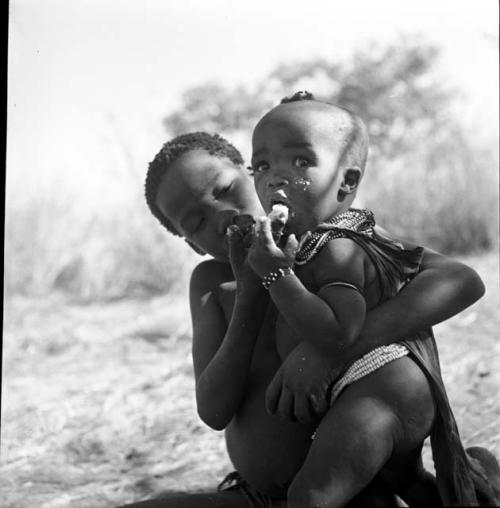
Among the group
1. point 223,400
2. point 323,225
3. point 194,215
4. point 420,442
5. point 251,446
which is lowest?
point 420,442

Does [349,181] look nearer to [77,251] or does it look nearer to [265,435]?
[265,435]

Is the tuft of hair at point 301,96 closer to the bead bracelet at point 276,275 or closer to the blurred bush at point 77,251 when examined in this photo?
the bead bracelet at point 276,275

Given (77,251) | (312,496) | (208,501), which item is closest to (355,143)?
(312,496)

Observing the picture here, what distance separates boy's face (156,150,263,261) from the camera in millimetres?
1976

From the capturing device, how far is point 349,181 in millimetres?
1834

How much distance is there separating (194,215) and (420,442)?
72 cm

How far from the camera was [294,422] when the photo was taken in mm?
1812

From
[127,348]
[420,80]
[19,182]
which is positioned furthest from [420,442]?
[420,80]

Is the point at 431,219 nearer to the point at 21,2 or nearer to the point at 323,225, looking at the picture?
the point at 21,2

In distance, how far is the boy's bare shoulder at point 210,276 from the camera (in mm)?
2111

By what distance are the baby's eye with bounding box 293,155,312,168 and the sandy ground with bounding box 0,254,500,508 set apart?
130 cm

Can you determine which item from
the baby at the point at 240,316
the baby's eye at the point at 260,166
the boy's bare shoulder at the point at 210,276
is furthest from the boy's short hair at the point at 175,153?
the baby's eye at the point at 260,166

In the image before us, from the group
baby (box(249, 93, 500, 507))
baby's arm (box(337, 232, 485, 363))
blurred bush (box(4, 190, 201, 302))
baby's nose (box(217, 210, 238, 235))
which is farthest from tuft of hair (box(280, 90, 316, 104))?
blurred bush (box(4, 190, 201, 302))

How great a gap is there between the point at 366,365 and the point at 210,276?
577mm
